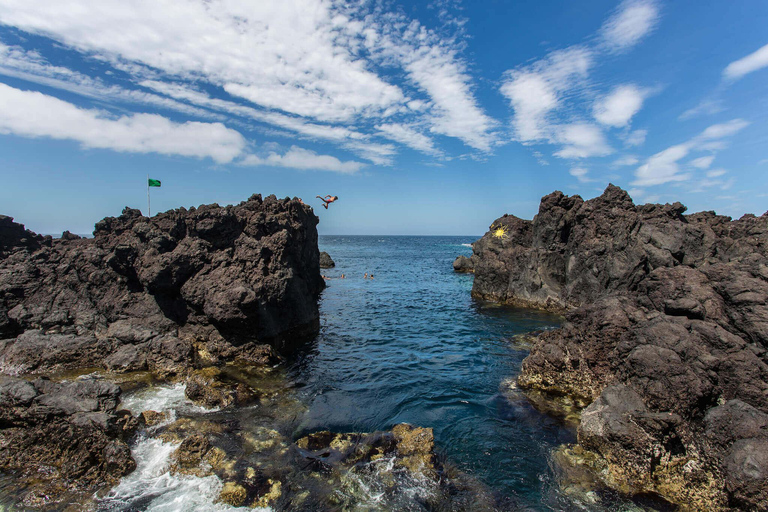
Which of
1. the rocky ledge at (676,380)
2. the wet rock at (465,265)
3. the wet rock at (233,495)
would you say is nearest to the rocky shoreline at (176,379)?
the wet rock at (233,495)

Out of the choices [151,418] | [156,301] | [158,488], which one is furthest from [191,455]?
[156,301]

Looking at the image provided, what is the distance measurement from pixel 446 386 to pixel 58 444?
39.6ft

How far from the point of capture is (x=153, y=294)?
17094mm

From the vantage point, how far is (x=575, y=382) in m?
13.2

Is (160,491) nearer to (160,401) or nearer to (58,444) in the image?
(58,444)

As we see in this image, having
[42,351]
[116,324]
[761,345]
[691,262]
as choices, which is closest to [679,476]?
[761,345]

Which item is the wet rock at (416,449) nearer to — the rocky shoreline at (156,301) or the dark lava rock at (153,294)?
the rocky shoreline at (156,301)

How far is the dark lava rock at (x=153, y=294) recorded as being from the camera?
14.8 m

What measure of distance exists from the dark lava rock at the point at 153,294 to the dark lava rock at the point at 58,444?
4.61 m

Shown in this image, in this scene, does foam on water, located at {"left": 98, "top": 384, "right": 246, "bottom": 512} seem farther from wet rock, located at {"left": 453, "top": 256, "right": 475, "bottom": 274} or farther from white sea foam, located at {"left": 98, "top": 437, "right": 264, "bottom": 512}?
wet rock, located at {"left": 453, "top": 256, "right": 475, "bottom": 274}

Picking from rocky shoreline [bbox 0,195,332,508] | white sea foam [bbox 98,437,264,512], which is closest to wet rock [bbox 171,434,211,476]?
white sea foam [bbox 98,437,264,512]

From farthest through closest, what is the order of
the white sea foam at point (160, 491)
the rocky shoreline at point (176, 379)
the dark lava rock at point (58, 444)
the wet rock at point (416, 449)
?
the wet rock at point (416, 449) → the rocky shoreline at point (176, 379) → the dark lava rock at point (58, 444) → the white sea foam at point (160, 491)

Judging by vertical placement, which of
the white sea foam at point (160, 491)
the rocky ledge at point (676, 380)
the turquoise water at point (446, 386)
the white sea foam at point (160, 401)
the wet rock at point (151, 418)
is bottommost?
the turquoise water at point (446, 386)

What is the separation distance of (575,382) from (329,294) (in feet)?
87.2
